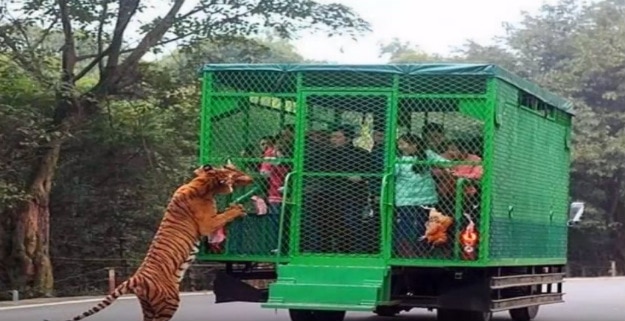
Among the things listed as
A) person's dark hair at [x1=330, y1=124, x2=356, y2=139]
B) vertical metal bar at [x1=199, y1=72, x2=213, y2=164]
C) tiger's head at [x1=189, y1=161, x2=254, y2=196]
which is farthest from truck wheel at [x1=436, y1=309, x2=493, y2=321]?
vertical metal bar at [x1=199, y1=72, x2=213, y2=164]

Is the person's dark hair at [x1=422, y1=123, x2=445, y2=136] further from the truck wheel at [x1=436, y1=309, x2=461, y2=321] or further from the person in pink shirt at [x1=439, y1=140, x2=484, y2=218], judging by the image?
the truck wheel at [x1=436, y1=309, x2=461, y2=321]

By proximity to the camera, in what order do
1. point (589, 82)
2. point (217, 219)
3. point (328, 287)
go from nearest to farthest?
point (217, 219), point (328, 287), point (589, 82)

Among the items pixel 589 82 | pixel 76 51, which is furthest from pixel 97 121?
pixel 589 82

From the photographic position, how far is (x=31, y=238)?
67.8 ft

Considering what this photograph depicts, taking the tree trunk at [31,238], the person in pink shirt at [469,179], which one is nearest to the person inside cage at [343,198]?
the person in pink shirt at [469,179]

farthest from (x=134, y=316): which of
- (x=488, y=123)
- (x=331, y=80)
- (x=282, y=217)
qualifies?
(x=488, y=123)

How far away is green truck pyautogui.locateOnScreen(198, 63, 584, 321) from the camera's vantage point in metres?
10.3

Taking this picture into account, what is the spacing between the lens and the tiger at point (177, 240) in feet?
31.3

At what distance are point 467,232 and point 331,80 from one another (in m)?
1.87

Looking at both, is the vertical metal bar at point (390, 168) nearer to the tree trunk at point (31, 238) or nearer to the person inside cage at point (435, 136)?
the person inside cage at point (435, 136)

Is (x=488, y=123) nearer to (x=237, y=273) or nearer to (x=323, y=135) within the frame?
(x=323, y=135)

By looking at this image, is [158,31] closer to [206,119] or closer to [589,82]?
[206,119]

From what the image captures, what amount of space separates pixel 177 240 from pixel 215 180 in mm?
621

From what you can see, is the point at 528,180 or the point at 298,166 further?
the point at 528,180
